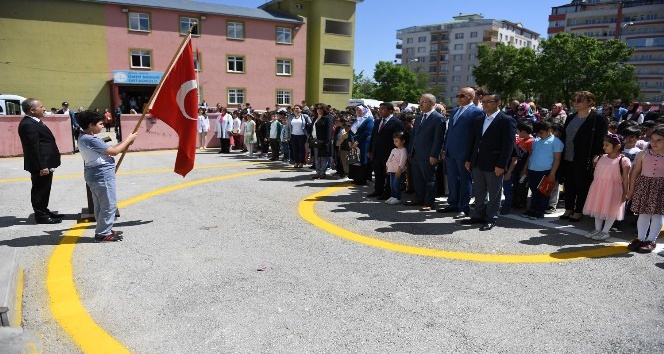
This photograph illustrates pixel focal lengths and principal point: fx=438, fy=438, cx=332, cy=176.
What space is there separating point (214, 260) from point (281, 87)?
4241 cm

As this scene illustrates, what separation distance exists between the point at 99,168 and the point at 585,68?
59.5 meters

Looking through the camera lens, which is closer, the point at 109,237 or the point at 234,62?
the point at 109,237

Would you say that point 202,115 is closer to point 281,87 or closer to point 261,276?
point 261,276

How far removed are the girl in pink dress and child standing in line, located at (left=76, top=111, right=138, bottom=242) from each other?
631cm

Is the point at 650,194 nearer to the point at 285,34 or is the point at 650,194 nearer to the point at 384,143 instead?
the point at 384,143

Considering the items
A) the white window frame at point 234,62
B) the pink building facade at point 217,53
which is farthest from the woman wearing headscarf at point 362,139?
the white window frame at point 234,62

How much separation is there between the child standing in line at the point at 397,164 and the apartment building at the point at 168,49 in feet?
86.3

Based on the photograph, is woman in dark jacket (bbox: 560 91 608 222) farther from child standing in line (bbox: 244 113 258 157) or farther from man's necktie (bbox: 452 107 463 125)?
child standing in line (bbox: 244 113 258 157)

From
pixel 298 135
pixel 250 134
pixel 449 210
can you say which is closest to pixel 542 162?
pixel 449 210

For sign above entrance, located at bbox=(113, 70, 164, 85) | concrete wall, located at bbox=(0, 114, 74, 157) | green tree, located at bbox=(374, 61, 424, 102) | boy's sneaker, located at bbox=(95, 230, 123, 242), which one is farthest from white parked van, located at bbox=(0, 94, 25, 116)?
green tree, located at bbox=(374, 61, 424, 102)

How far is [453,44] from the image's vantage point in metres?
112

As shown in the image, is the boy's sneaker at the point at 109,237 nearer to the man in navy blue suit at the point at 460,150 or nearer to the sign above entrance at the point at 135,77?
the man in navy blue suit at the point at 460,150

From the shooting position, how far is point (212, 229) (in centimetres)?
628

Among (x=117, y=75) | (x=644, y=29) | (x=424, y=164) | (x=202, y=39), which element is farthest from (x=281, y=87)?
(x=644, y=29)
